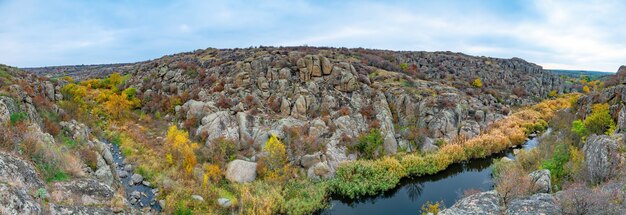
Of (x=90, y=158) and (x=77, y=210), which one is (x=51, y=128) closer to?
(x=90, y=158)

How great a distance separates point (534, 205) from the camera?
47.2ft

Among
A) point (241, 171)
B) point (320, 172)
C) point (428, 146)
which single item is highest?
point (428, 146)

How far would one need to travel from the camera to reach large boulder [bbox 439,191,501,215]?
14.9m

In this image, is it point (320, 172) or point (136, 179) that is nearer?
point (136, 179)

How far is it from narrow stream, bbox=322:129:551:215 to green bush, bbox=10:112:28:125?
21963 mm

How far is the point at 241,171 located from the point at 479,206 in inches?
757

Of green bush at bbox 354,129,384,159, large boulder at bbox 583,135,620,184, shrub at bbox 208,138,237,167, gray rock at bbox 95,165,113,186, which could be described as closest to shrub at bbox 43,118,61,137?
gray rock at bbox 95,165,113,186

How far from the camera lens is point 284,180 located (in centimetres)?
2830

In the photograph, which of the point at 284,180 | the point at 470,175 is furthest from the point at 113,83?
the point at 470,175

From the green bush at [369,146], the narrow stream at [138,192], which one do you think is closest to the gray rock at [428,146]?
the green bush at [369,146]

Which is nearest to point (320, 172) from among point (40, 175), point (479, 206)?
point (479, 206)

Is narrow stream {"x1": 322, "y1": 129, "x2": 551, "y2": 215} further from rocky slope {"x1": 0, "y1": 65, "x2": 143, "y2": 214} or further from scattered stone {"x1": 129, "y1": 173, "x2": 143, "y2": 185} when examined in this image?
scattered stone {"x1": 129, "y1": 173, "x2": 143, "y2": 185}

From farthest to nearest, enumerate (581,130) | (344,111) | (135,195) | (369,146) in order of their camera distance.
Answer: (344,111)
(369,146)
(581,130)
(135,195)

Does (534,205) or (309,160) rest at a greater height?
(534,205)
